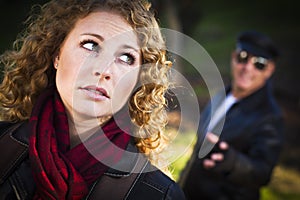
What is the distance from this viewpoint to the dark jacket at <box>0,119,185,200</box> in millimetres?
1625

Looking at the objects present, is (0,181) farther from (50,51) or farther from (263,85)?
(263,85)

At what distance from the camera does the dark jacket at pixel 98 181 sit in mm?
1625

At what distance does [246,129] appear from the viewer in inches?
154

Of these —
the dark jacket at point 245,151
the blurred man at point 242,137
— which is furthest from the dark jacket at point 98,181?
the dark jacket at point 245,151

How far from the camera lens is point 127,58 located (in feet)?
5.28

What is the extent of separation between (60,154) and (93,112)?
9.1 inches

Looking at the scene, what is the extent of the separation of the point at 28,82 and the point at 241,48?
2.93m

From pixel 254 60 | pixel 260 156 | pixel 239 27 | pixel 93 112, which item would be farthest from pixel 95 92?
pixel 239 27

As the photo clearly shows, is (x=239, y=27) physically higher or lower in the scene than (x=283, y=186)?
higher

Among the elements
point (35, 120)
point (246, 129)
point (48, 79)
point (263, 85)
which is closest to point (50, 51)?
point (48, 79)

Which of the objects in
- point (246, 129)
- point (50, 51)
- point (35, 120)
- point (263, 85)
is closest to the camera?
point (35, 120)

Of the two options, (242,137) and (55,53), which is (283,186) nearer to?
(242,137)

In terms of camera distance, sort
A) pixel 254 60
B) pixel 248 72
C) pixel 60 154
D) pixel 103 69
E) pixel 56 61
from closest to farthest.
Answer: pixel 103 69, pixel 60 154, pixel 56 61, pixel 248 72, pixel 254 60

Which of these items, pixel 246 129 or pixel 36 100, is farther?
pixel 246 129
